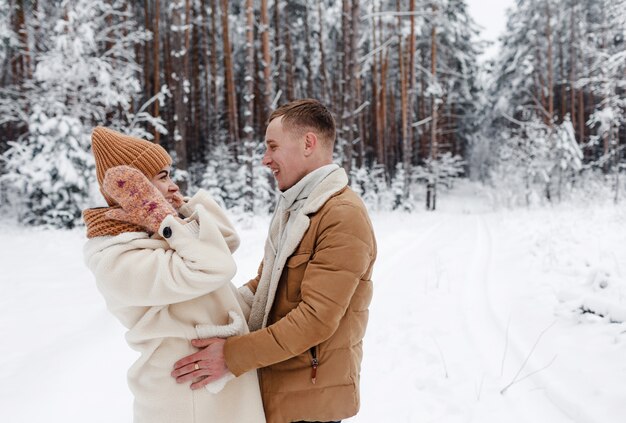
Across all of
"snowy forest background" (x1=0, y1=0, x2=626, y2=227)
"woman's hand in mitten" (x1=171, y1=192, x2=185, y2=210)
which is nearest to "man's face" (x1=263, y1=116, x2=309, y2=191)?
"woman's hand in mitten" (x1=171, y1=192, x2=185, y2=210)

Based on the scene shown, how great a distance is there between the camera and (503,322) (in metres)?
5.11

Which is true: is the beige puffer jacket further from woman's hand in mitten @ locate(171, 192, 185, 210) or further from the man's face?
woman's hand in mitten @ locate(171, 192, 185, 210)

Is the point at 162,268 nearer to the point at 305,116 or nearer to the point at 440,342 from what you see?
the point at 305,116

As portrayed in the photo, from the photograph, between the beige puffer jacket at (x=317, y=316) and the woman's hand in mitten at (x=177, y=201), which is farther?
the woman's hand in mitten at (x=177, y=201)

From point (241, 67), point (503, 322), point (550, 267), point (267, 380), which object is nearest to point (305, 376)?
point (267, 380)

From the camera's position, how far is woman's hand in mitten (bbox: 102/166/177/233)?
1.52 metres

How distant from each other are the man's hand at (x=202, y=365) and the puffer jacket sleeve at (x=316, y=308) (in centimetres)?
3

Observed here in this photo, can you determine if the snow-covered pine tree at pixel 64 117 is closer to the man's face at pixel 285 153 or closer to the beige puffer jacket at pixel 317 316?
the man's face at pixel 285 153

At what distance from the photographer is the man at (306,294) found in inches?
60.4

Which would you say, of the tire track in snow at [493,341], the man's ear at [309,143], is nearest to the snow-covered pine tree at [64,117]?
the tire track in snow at [493,341]

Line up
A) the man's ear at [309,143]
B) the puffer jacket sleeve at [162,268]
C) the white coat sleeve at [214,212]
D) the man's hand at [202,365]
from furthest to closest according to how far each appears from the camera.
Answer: the white coat sleeve at [214,212] < the man's ear at [309,143] < the man's hand at [202,365] < the puffer jacket sleeve at [162,268]

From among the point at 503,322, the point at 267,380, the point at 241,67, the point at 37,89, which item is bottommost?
the point at 503,322

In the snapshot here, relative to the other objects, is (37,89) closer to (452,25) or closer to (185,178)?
(185,178)

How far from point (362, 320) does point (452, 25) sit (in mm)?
29125
